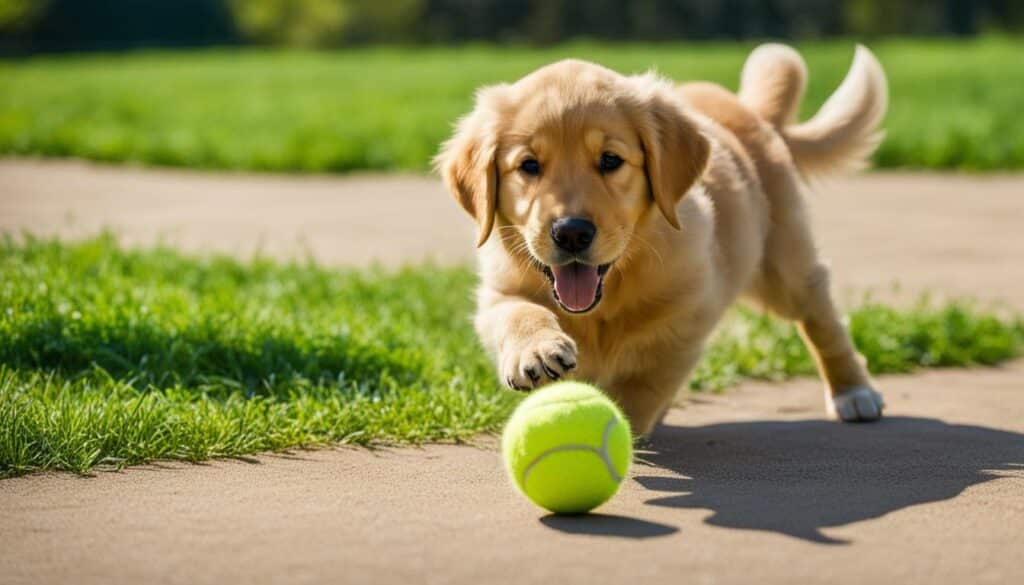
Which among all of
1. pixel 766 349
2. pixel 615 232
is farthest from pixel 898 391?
pixel 615 232

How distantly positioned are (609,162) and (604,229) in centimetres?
29

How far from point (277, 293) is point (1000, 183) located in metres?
7.41

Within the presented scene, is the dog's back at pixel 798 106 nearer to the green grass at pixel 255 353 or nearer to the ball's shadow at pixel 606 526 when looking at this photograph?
the green grass at pixel 255 353

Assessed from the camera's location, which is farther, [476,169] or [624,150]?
[476,169]

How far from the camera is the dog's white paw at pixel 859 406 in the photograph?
16.6 ft

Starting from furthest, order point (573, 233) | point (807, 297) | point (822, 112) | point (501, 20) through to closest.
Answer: point (501, 20)
point (822, 112)
point (807, 297)
point (573, 233)

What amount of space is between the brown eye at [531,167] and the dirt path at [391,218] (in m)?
3.34

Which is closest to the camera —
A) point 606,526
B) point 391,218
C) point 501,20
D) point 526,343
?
point 606,526

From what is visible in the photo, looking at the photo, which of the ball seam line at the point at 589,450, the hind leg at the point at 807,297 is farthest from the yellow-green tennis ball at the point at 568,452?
the hind leg at the point at 807,297

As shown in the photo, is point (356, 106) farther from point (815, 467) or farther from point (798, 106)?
point (815, 467)

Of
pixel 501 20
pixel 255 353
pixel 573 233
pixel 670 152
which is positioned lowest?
pixel 255 353

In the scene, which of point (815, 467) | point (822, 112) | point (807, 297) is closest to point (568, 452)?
point (815, 467)

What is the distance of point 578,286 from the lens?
13.8 feet

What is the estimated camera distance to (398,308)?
639cm
